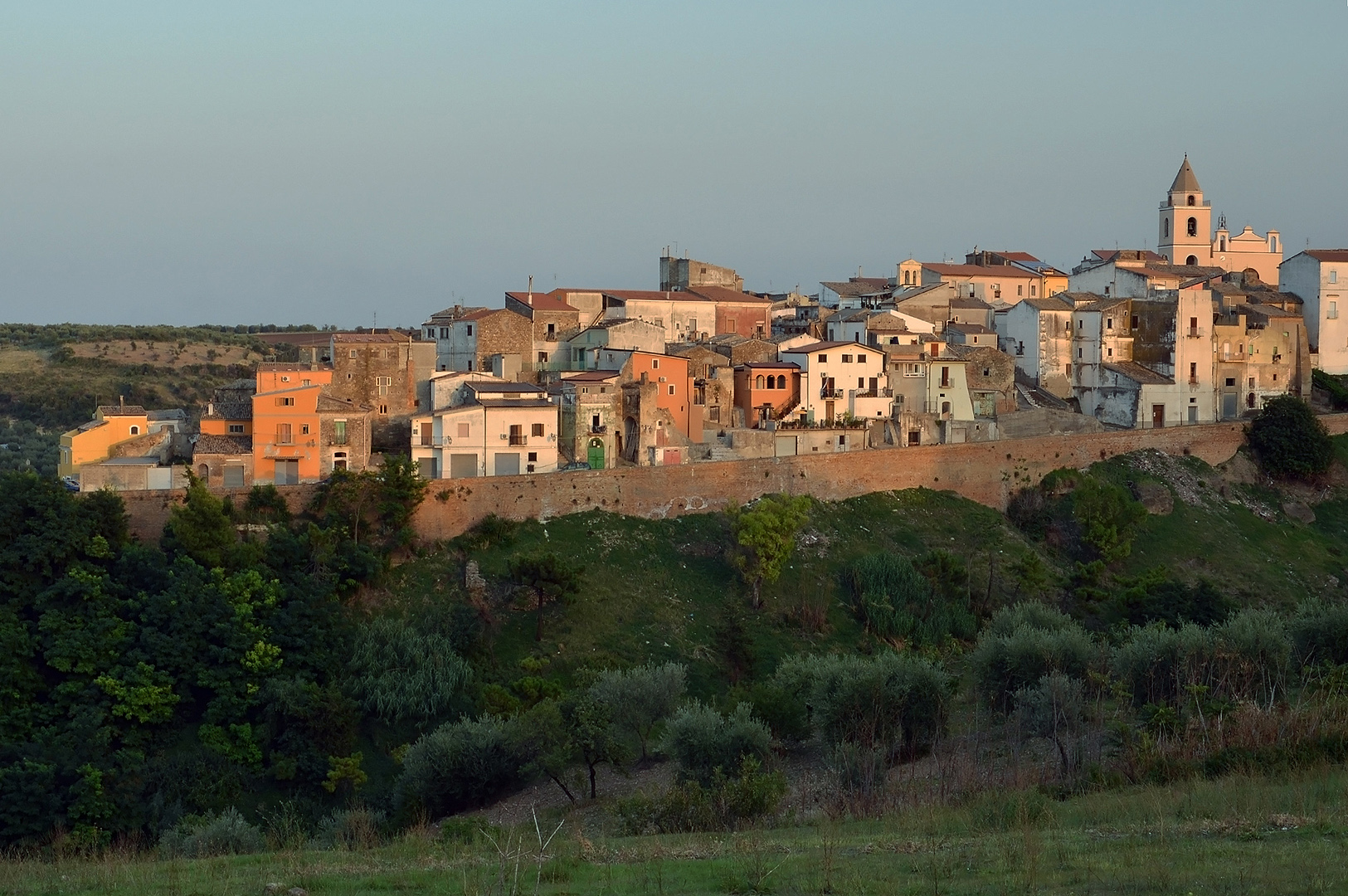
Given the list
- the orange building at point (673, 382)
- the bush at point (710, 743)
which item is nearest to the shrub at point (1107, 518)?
the orange building at point (673, 382)

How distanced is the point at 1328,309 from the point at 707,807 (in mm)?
38621

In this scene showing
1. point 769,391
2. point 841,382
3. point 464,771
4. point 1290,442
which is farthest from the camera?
point 841,382

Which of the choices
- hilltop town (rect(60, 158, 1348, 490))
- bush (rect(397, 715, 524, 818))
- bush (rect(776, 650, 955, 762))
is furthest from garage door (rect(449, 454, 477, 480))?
bush (rect(776, 650, 955, 762))

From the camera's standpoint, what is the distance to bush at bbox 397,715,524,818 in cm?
2406

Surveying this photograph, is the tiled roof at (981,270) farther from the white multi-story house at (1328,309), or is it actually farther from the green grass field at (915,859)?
the green grass field at (915,859)

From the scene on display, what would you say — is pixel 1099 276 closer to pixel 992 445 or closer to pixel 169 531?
pixel 992 445

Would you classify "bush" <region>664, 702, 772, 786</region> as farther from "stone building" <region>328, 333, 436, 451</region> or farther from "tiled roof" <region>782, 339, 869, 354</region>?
"tiled roof" <region>782, 339, 869, 354</region>

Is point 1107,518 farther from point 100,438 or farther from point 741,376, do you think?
point 100,438

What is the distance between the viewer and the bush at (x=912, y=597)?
108 feet

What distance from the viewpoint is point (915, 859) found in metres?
13.8

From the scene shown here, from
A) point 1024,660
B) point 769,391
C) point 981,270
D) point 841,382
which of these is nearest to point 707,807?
point 1024,660

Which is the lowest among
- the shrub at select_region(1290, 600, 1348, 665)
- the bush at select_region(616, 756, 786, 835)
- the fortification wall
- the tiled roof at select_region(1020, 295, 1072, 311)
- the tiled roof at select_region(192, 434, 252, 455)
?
the bush at select_region(616, 756, 786, 835)

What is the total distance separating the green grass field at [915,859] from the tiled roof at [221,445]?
19.2 meters

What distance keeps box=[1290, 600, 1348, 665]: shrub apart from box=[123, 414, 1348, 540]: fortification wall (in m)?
13.9
